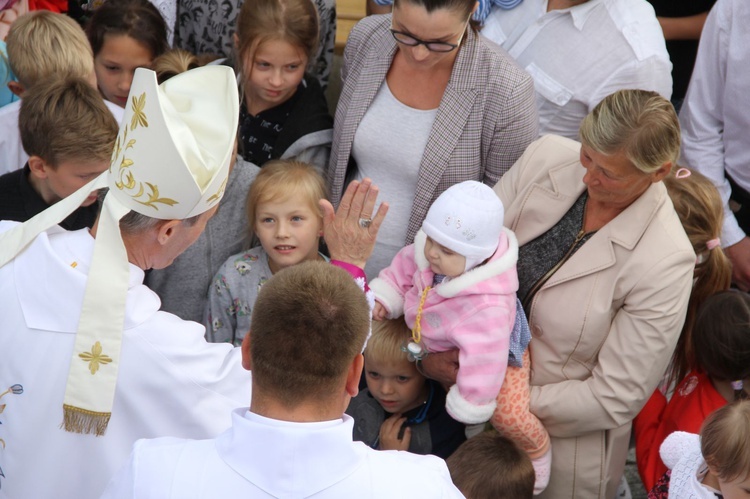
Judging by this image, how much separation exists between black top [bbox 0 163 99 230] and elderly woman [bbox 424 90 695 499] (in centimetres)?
142

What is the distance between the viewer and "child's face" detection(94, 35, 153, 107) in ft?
13.4

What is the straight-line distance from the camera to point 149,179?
231cm

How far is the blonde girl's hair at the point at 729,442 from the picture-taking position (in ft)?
8.14

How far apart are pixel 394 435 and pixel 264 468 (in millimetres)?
1746

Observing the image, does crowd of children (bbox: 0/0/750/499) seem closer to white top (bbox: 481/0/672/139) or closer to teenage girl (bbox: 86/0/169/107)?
teenage girl (bbox: 86/0/169/107)

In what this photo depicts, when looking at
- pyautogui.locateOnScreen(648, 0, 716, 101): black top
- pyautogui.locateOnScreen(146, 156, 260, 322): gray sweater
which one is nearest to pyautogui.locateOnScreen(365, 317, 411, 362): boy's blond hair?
pyautogui.locateOnScreen(146, 156, 260, 322): gray sweater

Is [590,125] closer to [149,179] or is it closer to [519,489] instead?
[519,489]

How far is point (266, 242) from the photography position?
3508 millimetres

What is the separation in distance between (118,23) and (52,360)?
89.2 inches

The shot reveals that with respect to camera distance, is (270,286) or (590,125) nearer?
(270,286)

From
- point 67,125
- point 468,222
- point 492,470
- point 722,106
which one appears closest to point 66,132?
point 67,125

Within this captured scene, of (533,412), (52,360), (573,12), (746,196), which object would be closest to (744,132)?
(746,196)

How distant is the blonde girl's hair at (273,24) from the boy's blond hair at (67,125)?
88 centimetres

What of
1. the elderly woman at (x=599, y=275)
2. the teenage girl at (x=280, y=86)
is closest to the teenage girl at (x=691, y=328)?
the elderly woman at (x=599, y=275)
